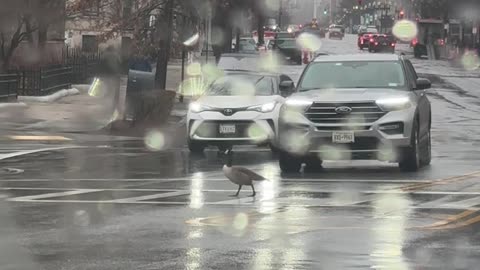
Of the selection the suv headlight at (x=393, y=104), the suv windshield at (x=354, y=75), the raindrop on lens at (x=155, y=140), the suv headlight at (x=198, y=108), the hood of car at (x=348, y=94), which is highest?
the suv windshield at (x=354, y=75)

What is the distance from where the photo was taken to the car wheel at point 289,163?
47.5 ft

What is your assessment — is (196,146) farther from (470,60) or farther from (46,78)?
(470,60)

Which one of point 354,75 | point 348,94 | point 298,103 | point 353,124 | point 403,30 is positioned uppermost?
point 403,30

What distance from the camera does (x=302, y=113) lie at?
14.1 metres

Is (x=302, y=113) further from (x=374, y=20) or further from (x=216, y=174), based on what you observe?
(x=374, y=20)

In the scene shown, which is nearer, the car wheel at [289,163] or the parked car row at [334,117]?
the parked car row at [334,117]

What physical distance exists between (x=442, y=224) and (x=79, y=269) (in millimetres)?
4032

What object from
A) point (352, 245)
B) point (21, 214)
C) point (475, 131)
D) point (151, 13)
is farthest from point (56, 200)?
point (151, 13)

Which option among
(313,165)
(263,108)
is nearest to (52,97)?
(263,108)

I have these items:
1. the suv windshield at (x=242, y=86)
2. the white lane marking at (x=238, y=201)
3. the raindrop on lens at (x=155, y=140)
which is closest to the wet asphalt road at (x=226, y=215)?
the white lane marking at (x=238, y=201)

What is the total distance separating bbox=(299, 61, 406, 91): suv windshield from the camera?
49.1ft

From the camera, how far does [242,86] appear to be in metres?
18.1

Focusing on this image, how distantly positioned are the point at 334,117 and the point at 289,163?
1.22 m

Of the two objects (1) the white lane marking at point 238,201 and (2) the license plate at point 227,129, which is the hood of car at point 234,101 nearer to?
(2) the license plate at point 227,129
